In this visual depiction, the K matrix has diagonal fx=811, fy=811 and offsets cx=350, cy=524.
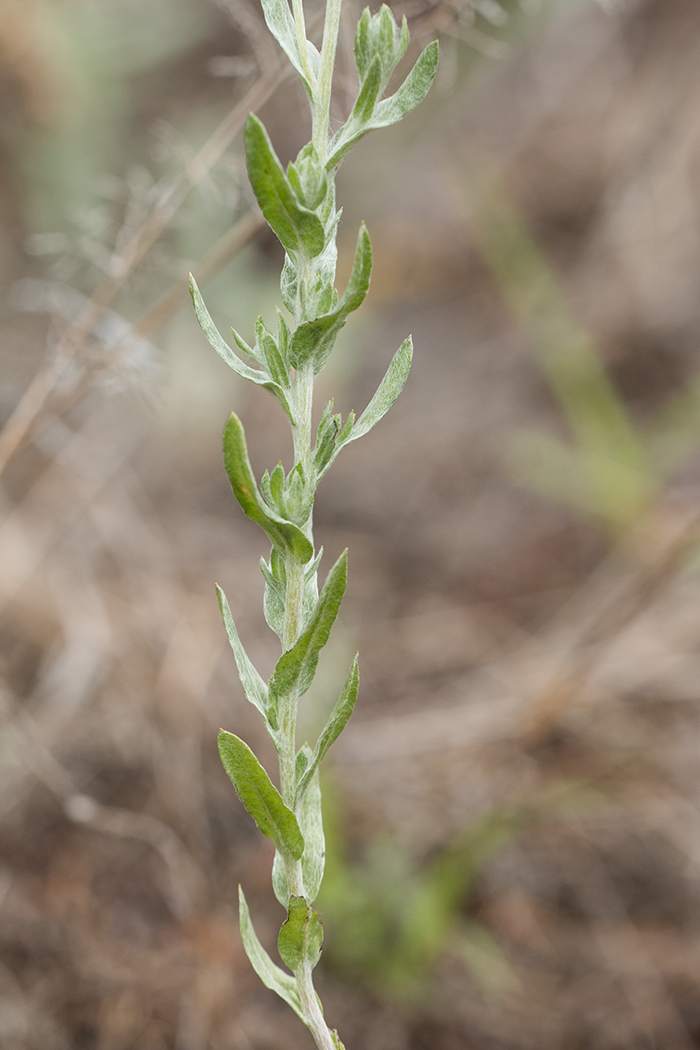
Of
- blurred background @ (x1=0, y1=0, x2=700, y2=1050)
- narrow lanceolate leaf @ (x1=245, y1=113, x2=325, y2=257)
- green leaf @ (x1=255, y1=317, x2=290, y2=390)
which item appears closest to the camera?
narrow lanceolate leaf @ (x1=245, y1=113, x2=325, y2=257)

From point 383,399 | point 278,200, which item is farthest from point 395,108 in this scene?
point 383,399

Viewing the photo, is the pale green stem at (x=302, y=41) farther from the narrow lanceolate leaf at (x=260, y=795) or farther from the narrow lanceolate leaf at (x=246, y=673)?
the narrow lanceolate leaf at (x=260, y=795)

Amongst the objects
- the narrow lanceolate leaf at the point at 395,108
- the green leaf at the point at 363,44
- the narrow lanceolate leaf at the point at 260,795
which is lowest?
the narrow lanceolate leaf at the point at 260,795

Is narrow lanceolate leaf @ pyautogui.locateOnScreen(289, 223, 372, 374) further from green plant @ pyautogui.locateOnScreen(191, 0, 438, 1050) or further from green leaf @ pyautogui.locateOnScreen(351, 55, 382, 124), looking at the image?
green leaf @ pyautogui.locateOnScreen(351, 55, 382, 124)

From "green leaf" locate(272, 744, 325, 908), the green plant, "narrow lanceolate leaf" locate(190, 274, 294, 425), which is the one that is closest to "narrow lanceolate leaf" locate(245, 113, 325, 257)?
the green plant

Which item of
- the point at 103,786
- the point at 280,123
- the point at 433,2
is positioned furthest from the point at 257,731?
the point at 280,123

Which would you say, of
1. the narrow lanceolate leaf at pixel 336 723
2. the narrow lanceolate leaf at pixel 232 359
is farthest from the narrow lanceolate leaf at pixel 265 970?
the narrow lanceolate leaf at pixel 232 359

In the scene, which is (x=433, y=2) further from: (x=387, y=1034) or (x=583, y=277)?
(x=583, y=277)
